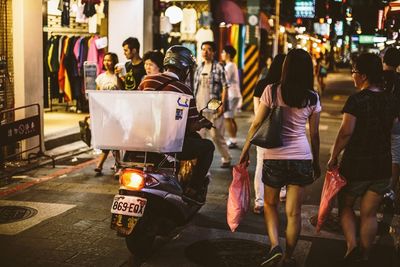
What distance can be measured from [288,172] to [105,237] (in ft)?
7.64

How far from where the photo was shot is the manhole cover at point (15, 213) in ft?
23.2

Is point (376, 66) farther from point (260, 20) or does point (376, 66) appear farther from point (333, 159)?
point (260, 20)

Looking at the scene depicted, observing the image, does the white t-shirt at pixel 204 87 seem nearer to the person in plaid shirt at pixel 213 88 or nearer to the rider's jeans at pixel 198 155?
the person in plaid shirt at pixel 213 88

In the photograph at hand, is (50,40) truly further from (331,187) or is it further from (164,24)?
(331,187)

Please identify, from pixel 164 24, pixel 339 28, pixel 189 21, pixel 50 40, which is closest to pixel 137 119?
pixel 50 40

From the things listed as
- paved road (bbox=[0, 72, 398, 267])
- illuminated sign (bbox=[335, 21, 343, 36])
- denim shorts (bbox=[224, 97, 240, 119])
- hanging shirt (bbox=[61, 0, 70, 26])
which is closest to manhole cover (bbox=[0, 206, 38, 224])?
paved road (bbox=[0, 72, 398, 267])

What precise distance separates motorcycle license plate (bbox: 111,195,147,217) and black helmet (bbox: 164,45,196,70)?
1.77 m

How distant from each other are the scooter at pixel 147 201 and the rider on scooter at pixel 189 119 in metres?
0.24

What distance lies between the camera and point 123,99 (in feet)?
18.0

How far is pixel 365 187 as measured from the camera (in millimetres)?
5535

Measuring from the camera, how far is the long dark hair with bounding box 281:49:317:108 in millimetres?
5211

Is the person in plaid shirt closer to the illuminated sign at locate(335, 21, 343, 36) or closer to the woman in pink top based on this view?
the woman in pink top

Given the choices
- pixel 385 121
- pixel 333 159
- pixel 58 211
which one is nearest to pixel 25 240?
pixel 58 211

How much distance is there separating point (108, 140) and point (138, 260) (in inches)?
49.2
